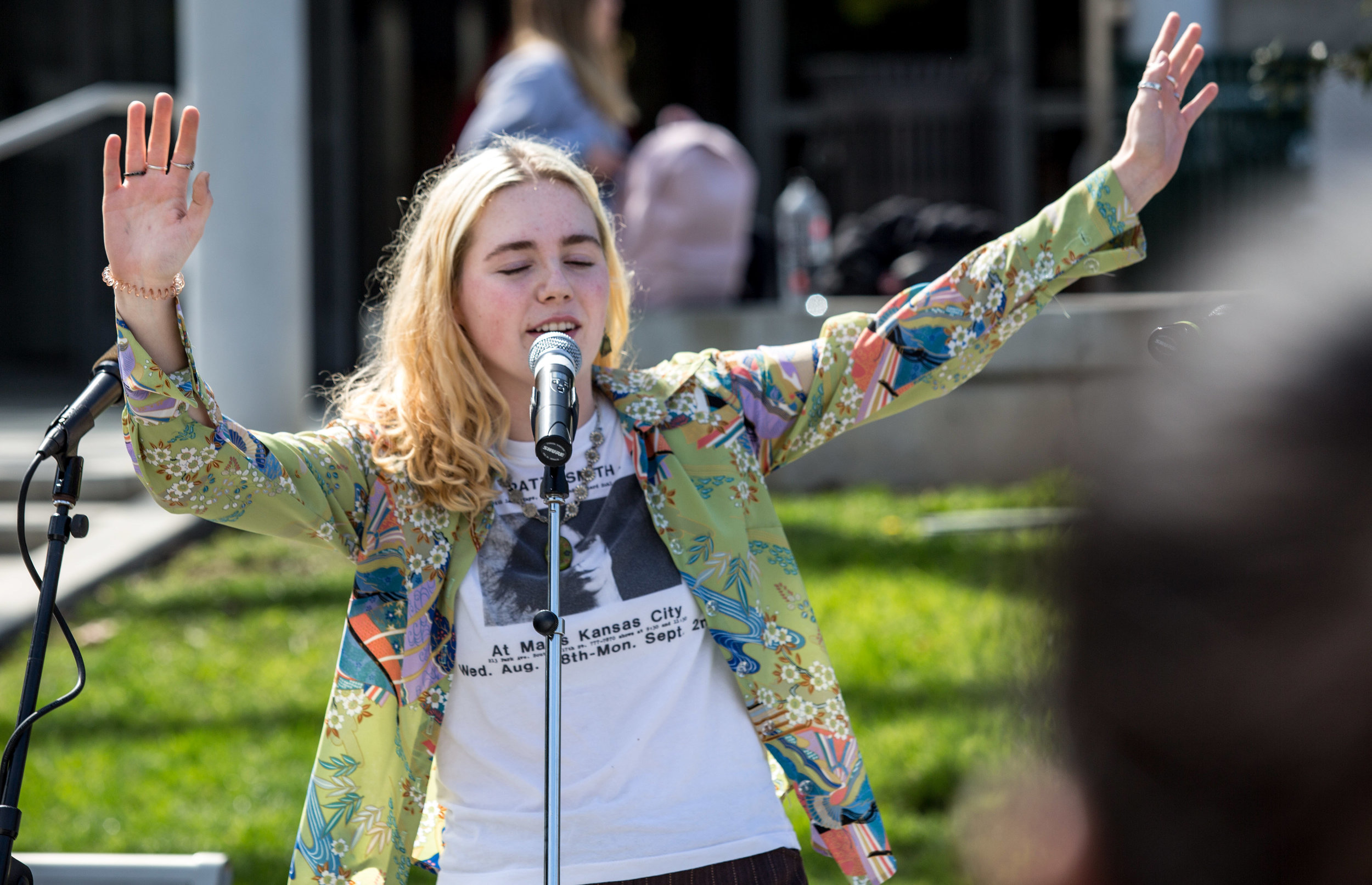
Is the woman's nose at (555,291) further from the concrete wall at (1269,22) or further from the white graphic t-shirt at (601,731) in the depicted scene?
the concrete wall at (1269,22)

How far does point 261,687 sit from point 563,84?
103 inches

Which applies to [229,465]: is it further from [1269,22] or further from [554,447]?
[1269,22]

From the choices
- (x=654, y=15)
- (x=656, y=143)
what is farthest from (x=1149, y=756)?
(x=654, y=15)

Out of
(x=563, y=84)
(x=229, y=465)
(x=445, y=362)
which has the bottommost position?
(x=229, y=465)

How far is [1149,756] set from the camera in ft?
2.11

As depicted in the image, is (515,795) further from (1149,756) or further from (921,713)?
(921,713)

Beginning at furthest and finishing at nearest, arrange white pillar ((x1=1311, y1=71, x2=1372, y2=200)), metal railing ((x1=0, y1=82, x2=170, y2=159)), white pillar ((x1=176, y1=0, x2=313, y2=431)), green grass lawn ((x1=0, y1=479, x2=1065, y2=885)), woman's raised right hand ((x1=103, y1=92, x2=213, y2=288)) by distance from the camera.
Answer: metal railing ((x1=0, y1=82, x2=170, y2=159)) → white pillar ((x1=176, y1=0, x2=313, y2=431)) → green grass lawn ((x1=0, y1=479, x2=1065, y2=885)) → white pillar ((x1=1311, y1=71, x2=1372, y2=200)) → woman's raised right hand ((x1=103, y1=92, x2=213, y2=288))

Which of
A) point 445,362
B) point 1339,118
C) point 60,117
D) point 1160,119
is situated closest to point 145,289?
point 445,362

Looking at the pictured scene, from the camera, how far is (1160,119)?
2291mm

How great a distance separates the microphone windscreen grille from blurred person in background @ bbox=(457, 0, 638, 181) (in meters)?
3.51

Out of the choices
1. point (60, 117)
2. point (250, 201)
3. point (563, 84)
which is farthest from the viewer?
point (60, 117)

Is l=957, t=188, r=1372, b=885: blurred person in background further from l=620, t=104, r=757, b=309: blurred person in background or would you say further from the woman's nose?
l=620, t=104, r=757, b=309: blurred person in background

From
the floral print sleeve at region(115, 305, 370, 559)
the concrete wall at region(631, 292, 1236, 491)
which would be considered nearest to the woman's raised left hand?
the floral print sleeve at region(115, 305, 370, 559)

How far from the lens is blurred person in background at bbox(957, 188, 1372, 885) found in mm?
588
